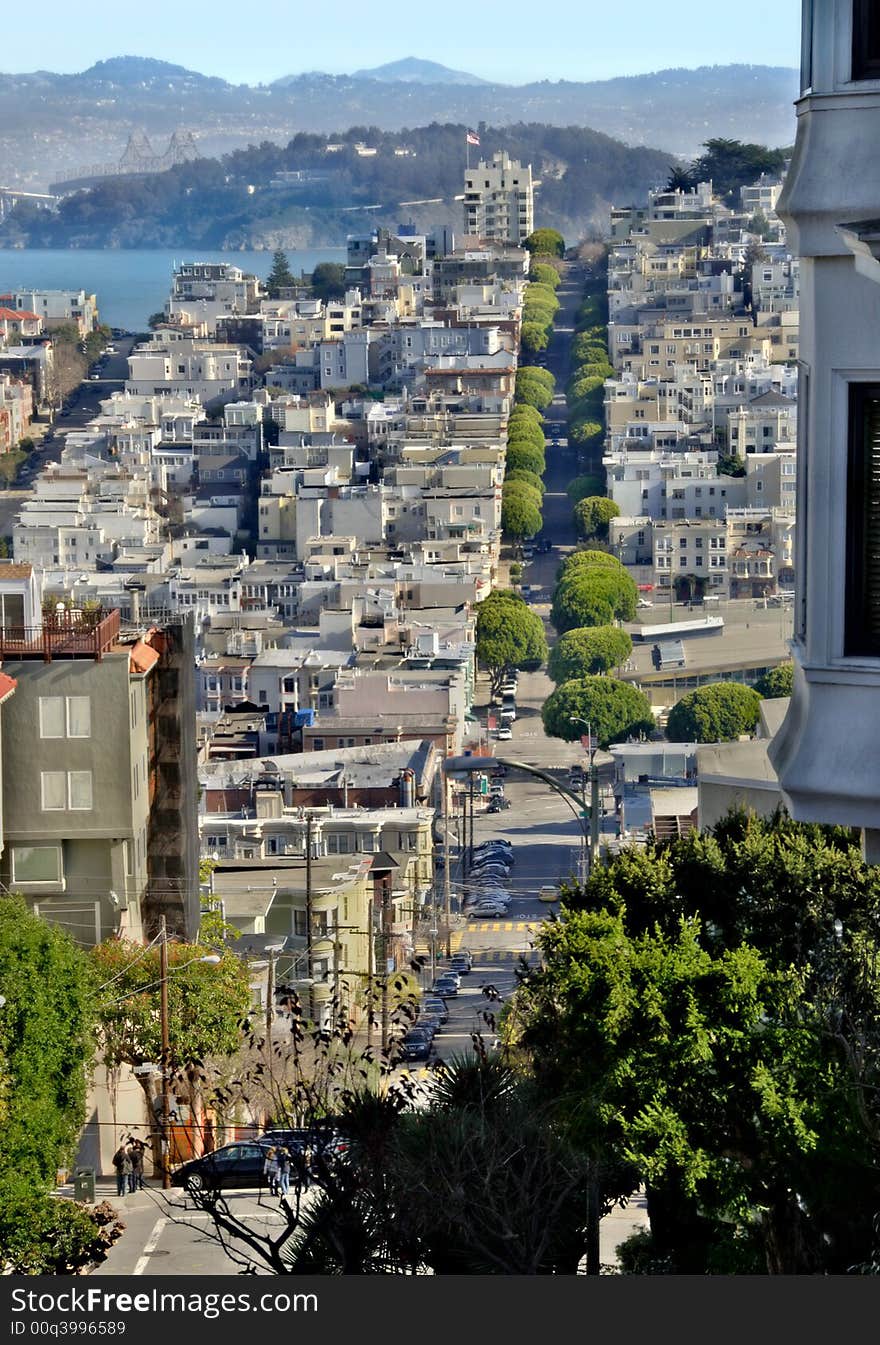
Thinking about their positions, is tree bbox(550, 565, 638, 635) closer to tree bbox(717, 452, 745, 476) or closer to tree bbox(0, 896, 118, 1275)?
tree bbox(717, 452, 745, 476)

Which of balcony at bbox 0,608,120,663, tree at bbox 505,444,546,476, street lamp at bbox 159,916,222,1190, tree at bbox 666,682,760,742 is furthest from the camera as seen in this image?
tree at bbox 505,444,546,476

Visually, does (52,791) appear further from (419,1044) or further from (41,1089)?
(419,1044)

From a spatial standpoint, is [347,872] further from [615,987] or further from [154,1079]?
[615,987]

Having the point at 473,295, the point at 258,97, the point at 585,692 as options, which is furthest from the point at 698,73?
the point at 585,692

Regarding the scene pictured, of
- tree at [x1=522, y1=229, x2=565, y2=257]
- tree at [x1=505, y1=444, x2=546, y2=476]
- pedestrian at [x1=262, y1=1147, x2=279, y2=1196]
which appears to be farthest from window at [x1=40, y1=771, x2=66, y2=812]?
tree at [x1=522, y1=229, x2=565, y2=257]

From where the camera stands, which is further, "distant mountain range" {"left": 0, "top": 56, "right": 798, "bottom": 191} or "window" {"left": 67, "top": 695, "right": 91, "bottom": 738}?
"distant mountain range" {"left": 0, "top": 56, "right": 798, "bottom": 191}

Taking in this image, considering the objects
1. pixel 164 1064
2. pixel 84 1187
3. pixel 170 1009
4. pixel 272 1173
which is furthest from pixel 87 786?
pixel 272 1173

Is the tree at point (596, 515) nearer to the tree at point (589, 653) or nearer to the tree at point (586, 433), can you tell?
the tree at point (586, 433)

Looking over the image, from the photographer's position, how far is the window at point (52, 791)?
877 centimetres

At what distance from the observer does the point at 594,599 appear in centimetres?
3725

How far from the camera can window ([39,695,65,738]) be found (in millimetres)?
8805

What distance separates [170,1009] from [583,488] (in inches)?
1564

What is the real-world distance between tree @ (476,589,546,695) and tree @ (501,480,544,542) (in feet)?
26.6

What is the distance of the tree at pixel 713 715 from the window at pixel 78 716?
21.7 metres
